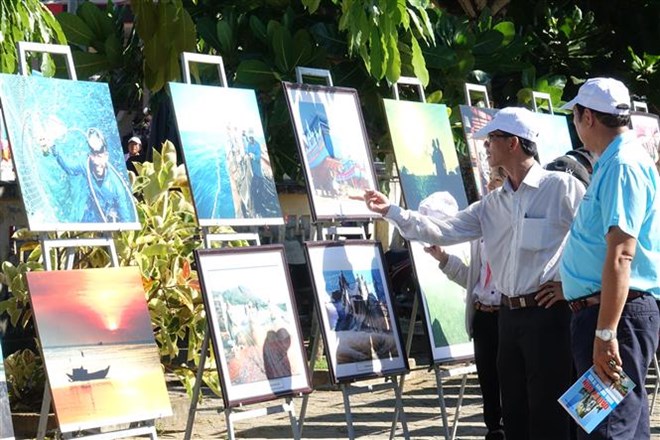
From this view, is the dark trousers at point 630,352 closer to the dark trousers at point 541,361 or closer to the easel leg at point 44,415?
the dark trousers at point 541,361

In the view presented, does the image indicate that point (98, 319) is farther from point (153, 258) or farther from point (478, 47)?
point (478, 47)

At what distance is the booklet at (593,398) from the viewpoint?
4742mm

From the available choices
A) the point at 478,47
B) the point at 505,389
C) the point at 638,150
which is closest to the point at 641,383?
the point at 638,150

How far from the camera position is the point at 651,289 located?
195 inches

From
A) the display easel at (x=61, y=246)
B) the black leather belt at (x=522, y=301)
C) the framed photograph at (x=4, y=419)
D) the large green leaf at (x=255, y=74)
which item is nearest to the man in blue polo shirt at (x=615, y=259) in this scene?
the black leather belt at (x=522, y=301)

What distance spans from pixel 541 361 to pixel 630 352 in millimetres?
1018

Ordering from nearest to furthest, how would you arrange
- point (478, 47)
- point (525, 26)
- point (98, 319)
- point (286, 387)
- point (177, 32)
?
point (98, 319) < point (286, 387) < point (177, 32) < point (478, 47) < point (525, 26)

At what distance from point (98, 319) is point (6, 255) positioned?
3534 millimetres

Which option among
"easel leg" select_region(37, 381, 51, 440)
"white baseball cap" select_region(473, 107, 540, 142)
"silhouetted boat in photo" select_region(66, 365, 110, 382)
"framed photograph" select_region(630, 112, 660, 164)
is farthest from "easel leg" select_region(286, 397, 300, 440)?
"framed photograph" select_region(630, 112, 660, 164)

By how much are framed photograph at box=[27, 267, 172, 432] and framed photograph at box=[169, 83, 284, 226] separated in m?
0.63

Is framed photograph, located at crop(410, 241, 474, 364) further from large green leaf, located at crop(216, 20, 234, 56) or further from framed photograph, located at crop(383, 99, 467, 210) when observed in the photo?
large green leaf, located at crop(216, 20, 234, 56)

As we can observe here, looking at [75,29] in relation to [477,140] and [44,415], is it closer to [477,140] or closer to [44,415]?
[477,140]

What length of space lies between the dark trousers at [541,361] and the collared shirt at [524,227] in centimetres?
13

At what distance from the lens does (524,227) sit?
599 cm
